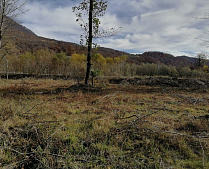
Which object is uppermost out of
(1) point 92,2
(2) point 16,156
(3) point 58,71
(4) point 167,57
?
(4) point 167,57

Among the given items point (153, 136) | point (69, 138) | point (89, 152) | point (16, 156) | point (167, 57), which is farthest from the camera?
point (167, 57)

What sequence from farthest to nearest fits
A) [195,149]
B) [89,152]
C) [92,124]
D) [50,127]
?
[92,124]
[50,127]
[195,149]
[89,152]

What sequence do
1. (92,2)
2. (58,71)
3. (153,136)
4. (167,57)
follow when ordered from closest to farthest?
(153,136)
(92,2)
(58,71)
(167,57)

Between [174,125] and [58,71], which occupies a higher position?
[58,71]

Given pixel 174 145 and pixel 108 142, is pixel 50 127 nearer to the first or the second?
pixel 108 142

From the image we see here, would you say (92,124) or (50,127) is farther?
(92,124)

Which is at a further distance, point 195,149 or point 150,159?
point 195,149

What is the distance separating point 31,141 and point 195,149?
9.82 feet

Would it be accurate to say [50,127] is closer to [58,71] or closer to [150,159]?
[150,159]

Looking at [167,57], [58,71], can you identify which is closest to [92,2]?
[58,71]

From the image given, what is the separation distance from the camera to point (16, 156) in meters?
1.90

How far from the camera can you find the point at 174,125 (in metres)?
3.17

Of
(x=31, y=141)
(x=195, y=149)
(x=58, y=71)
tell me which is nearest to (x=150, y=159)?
(x=195, y=149)

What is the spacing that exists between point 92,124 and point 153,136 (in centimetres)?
142
